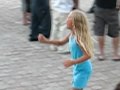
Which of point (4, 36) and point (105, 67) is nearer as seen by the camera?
point (105, 67)

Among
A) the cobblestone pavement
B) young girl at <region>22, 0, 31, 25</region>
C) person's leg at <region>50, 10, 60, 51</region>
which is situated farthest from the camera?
young girl at <region>22, 0, 31, 25</region>

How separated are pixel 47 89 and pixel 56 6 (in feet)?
6.94

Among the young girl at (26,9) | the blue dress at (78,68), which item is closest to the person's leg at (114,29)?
the blue dress at (78,68)

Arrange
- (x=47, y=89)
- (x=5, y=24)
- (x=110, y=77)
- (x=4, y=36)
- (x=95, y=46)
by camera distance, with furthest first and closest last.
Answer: (x=5, y=24), (x=4, y=36), (x=95, y=46), (x=110, y=77), (x=47, y=89)

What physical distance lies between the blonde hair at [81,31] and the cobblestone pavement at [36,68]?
1.67 metres

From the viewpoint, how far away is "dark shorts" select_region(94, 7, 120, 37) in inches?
294

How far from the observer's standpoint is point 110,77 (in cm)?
690

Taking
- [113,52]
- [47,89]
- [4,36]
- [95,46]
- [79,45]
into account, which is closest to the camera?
[79,45]

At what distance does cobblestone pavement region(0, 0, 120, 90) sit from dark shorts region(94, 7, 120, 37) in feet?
1.75

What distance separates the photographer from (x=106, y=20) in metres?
7.53

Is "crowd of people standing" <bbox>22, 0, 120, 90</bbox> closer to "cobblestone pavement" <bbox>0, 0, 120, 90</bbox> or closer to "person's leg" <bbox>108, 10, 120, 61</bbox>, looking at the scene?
"person's leg" <bbox>108, 10, 120, 61</bbox>

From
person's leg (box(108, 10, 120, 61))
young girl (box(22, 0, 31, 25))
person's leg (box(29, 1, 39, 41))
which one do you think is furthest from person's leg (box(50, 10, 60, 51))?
young girl (box(22, 0, 31, 25))

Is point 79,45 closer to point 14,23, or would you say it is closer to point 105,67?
point 105,67

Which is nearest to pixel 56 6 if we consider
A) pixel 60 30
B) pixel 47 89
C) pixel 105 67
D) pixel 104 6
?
pixel 60 30
